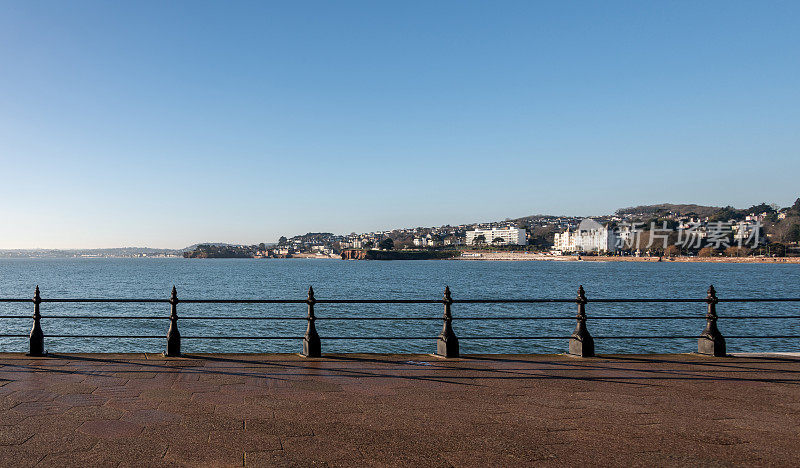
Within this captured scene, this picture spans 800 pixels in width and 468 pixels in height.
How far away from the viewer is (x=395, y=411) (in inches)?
290

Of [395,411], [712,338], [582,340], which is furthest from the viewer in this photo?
[712,338]

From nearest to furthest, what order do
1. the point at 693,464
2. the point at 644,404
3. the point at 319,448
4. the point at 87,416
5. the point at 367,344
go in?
1. the point at 693,464
2. the point at 319,448
3. the point at 87,416
4. the point at 644,404
5. the point at 367,344

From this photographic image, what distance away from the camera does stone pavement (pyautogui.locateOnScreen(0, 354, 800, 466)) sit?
225 inches

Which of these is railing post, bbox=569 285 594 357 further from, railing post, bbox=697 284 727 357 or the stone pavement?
railing post, bbox=697 284 727 357

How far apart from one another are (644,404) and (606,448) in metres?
2.21

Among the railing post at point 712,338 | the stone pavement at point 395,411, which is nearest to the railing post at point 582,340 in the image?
the stone pavement at point 395,411

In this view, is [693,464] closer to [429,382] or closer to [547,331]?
[429,382]

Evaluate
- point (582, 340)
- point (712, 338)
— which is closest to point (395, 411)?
point (582, 340)

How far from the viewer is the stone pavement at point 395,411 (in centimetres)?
573

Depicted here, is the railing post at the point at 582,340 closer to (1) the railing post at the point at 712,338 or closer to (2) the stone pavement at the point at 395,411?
(2) the stone pavement at the point at 395,411

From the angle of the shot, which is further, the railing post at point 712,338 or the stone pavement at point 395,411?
the railing post at point 712,338

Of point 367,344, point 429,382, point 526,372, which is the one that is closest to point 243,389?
point 429,382

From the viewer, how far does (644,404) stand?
306 inches

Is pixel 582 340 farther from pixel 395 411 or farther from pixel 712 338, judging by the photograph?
pixel 395 411
